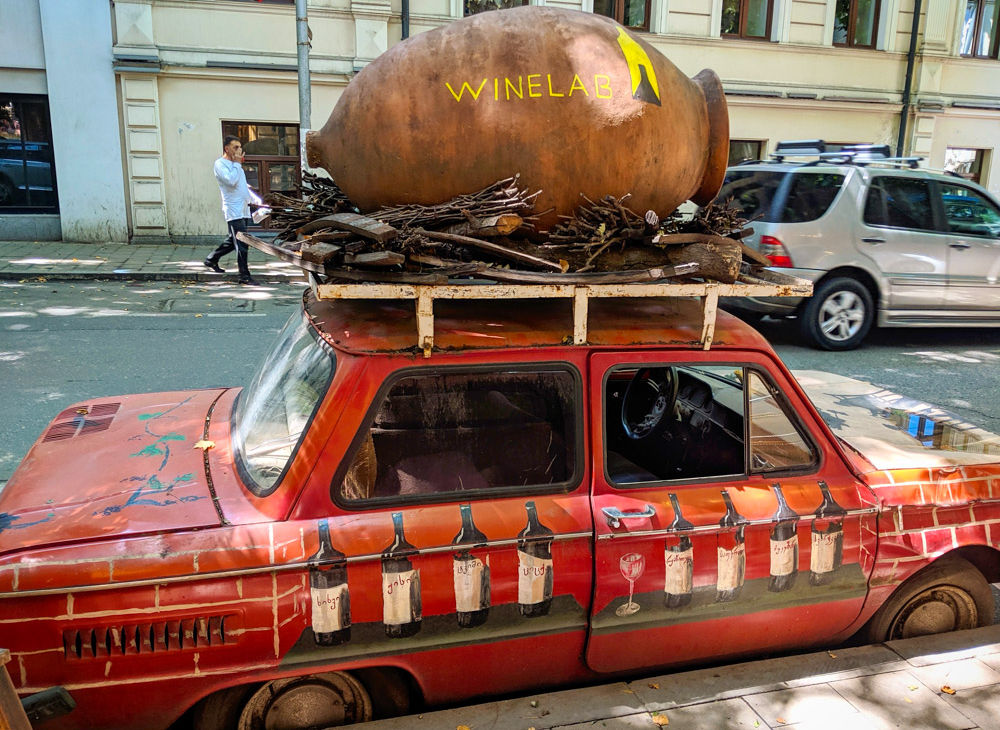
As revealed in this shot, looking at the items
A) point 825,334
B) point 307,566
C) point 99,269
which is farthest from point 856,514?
point 99,269

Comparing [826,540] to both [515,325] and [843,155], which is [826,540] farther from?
[843,155]

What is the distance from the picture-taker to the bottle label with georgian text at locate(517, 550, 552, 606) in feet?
8.50

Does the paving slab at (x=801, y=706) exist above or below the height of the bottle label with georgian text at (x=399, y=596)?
below

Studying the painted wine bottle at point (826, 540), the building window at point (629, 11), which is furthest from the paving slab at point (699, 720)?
the building window at point (629, 11)

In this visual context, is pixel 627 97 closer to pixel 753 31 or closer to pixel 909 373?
pixel 909 373

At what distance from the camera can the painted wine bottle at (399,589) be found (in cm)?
247

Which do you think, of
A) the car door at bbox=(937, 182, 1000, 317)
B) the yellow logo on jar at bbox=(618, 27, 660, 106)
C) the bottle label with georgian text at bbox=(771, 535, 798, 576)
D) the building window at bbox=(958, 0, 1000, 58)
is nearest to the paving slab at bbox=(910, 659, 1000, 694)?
the bottle label with georgian text at bbox=(771, 535, 798, 576)

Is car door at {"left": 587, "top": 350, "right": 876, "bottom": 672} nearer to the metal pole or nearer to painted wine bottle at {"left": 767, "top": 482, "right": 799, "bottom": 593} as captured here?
painted wine bottle at {"left": 767, "top": 482, "right": 799, "bottom": 593}

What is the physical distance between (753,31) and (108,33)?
508 inches

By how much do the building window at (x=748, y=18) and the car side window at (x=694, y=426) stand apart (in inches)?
626

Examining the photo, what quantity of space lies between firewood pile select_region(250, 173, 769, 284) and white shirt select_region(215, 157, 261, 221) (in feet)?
31.6

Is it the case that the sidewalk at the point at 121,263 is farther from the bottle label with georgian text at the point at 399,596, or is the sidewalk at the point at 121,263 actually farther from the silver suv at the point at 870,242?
the bottle label with georgian text at the point at 399,596

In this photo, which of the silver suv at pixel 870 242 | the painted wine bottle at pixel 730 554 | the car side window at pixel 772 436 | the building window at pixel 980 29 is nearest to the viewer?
the painted wine bottle at pixel 730 554

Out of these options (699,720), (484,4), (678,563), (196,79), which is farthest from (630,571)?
(484,4)
